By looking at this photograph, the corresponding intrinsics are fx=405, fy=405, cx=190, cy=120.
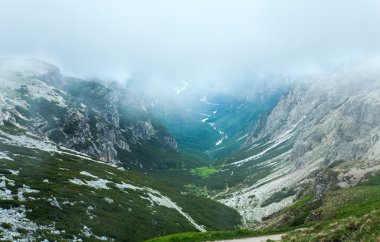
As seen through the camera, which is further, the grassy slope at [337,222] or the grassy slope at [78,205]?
the grassy slope at [78,205]

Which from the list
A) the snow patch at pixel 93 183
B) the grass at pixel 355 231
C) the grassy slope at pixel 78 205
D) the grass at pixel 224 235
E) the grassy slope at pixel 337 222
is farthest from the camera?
the snow patch at pixel 93 183

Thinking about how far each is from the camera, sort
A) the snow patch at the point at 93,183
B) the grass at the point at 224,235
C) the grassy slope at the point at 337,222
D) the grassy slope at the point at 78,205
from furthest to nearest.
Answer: the snow patch at the point at 93,183, the grassy slope at the point at 78,205, the grass at the point at 224,235, the grassy slope at the point at 337,222

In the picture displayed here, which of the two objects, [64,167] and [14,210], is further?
[64,167]

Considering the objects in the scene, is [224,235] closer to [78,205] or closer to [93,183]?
[78,205]

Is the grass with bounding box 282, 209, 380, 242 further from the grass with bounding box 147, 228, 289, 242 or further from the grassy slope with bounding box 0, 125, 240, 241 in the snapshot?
the grassy slope with bounding box 0, 125, 240, 241

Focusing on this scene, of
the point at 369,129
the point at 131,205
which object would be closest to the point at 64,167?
the point at 131,205

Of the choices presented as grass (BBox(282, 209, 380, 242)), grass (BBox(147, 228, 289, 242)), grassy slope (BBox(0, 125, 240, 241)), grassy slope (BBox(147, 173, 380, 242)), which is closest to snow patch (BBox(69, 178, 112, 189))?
grassy slope (BBox(0, 125, 240, 241))

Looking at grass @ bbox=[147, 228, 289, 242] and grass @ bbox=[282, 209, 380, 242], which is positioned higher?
grass @ bbox=[147, 228, 289, 242]

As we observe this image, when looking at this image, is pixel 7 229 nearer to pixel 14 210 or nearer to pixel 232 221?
pixel 14 210

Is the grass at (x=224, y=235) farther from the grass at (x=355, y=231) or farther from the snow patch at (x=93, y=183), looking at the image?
the snow patch at (x=93, y=183)

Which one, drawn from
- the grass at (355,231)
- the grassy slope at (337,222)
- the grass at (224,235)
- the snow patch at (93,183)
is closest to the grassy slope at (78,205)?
the snow patch at (93,183)

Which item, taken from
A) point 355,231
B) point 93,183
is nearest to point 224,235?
point 355,231
